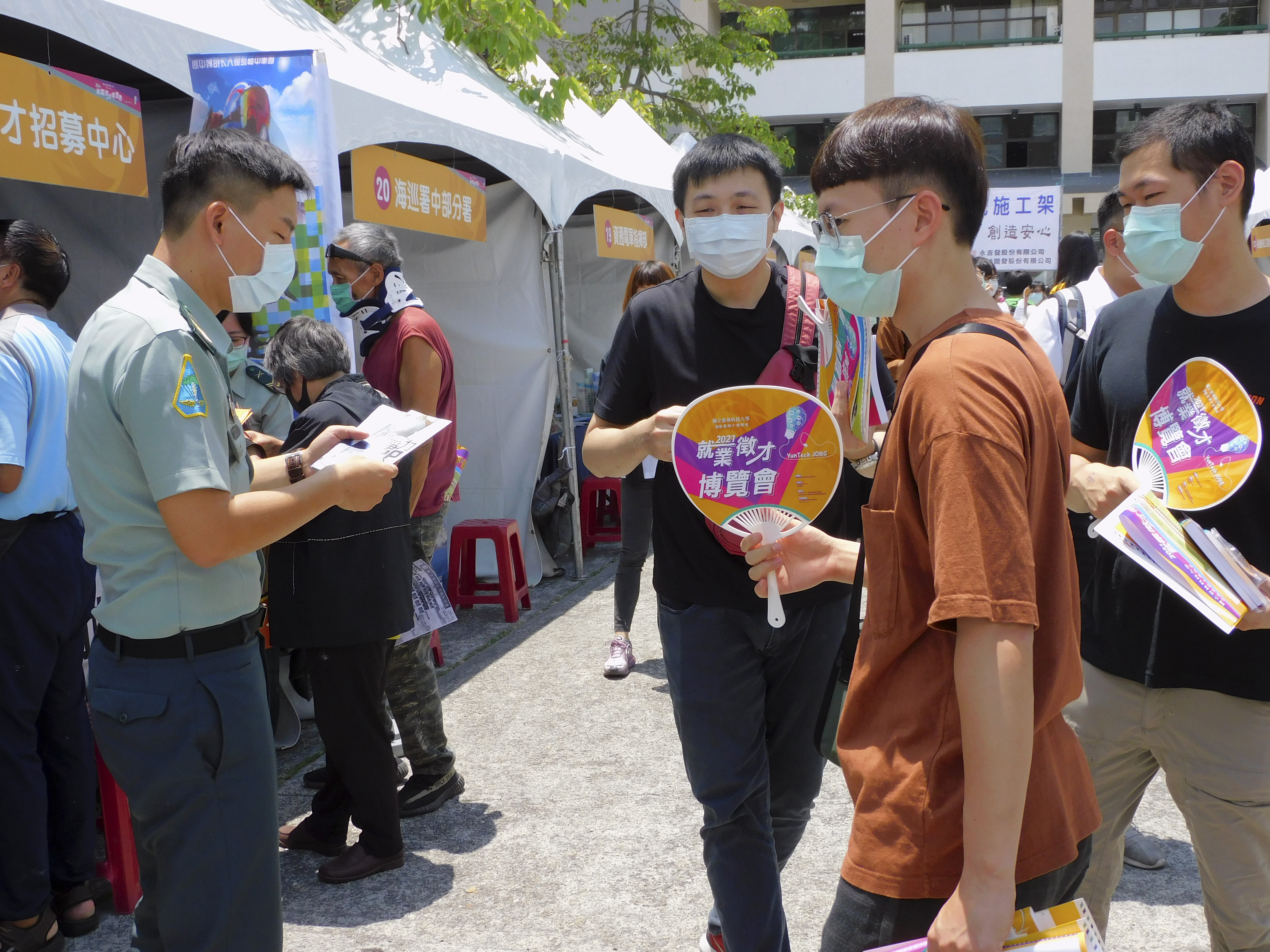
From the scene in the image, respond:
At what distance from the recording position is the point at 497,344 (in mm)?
7062

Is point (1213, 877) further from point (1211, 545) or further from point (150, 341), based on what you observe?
point (150, 341)

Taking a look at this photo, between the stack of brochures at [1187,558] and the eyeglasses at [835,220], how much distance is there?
68cm

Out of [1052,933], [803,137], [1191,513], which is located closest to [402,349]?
[1191,513]

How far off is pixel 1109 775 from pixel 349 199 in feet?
20.9

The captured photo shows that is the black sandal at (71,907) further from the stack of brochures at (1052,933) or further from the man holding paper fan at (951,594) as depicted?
the stack of brochures at (1052,933)

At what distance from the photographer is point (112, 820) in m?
3.07

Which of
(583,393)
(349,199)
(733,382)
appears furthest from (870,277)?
(583,393)

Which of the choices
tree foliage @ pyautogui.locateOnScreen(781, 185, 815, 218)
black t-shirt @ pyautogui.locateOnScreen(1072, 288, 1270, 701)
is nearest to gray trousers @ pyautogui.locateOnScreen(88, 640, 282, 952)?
black t-shirt @ pyautogui.locateOnScreen(1072, 288, 1270, 701)

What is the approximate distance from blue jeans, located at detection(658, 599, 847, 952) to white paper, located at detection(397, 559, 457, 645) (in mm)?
1575

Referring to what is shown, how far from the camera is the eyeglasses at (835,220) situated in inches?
55.5

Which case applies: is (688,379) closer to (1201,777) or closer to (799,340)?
(799,340)

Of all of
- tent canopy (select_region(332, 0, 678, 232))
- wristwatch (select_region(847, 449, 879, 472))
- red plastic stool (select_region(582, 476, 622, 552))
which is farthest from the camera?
red plastic stool (select_region(582, 476, 622, 552))

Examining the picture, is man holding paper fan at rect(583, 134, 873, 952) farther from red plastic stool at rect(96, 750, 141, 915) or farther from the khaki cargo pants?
red plastic stool at rect(96, 750, 141, 915)

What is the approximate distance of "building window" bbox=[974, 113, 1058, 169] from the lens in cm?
2750
